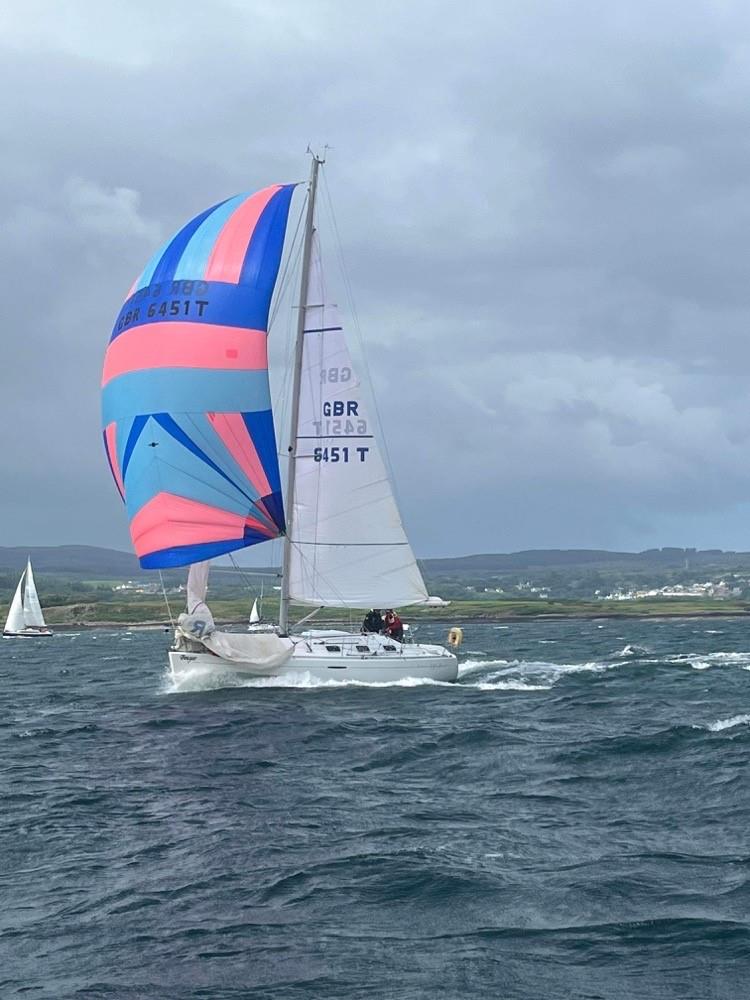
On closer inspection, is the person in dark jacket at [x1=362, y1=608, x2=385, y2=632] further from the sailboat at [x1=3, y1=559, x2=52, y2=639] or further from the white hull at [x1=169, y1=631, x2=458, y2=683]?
the sailboat at [x1=3, y1=559, x2=52, y2=639]

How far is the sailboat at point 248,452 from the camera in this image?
1511 inches

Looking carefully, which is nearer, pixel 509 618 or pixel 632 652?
pixel 632 652

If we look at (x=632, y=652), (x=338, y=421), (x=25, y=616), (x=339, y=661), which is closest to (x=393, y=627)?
(x=339, y=661)

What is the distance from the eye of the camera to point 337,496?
41.0m

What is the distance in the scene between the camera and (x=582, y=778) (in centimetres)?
2289

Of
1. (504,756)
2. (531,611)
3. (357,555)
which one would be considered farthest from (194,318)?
(531,611)

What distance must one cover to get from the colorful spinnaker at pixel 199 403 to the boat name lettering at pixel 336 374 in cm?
255

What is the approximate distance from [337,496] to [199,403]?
5967 millimetres

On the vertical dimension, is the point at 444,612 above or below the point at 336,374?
below

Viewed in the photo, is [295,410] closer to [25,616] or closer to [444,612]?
[25,616]

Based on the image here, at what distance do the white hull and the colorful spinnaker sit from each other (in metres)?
3.65

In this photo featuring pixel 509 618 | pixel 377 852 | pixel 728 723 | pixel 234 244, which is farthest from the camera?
pixel 509 618

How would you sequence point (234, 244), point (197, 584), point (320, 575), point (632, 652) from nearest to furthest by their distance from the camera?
point (197, 584), point (234, 244), point (320, 575), point (632, 652)

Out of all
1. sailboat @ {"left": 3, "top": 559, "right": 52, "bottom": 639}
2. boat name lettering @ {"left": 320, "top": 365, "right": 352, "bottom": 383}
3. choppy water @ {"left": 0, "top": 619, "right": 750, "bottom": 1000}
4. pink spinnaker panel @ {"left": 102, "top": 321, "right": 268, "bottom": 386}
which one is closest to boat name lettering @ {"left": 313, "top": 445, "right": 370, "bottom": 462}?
boat name lettering @ {"left": 320, "top": 365, "right": 352, "bottom": 383}
